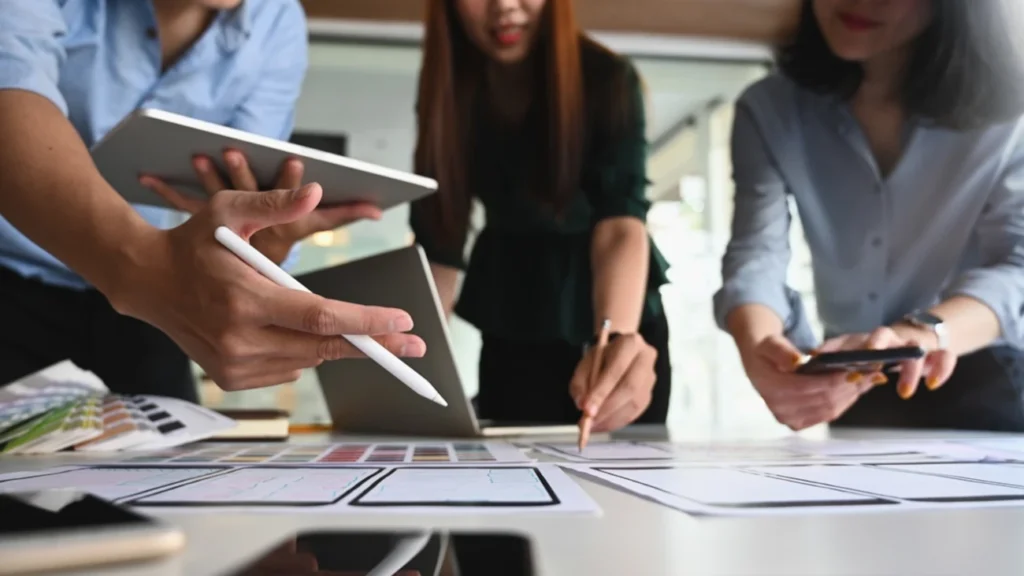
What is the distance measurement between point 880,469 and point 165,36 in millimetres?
847

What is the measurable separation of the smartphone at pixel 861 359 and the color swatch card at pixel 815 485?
13 cm

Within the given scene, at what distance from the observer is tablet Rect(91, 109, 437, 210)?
527 millimetres

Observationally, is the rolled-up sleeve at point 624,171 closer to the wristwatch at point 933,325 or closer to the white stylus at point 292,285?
the wristwatch at point 933,325

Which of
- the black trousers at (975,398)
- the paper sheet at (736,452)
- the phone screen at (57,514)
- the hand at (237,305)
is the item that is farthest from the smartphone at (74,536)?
the black trousers at (975,398)

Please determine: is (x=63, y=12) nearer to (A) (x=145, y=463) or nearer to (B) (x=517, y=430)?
(A) (x=145, y=463)

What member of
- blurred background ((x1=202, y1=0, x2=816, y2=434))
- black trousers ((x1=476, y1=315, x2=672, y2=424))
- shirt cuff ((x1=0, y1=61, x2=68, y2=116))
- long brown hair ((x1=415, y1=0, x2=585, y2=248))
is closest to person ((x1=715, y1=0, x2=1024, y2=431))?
black trousers ((x1=476, y1=315, x2=672, y2=424))

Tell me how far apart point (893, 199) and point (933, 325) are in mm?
257

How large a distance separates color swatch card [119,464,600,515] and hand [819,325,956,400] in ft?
1.43

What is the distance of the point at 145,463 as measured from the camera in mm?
438

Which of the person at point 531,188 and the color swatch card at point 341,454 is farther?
the person at point 531,188

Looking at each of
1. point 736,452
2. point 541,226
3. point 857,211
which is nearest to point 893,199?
point 857,211

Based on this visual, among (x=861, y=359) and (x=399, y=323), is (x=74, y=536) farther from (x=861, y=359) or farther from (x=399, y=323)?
(x=861, y=359)

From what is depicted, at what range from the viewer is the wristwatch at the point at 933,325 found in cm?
76

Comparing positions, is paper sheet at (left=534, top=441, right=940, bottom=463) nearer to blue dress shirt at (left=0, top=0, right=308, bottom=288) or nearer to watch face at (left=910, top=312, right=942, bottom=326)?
watch face at (left=910, top=312, right=942, bottom=326)
